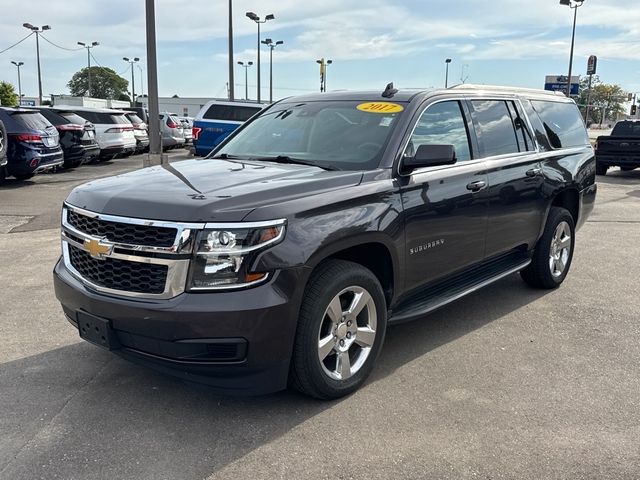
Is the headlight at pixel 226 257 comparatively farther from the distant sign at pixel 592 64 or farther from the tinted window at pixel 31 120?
the distant sign at pixel 592 64

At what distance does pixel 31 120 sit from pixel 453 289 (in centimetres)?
1186

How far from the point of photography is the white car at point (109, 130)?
1938 cm

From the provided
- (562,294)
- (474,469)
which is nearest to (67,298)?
(474,469)

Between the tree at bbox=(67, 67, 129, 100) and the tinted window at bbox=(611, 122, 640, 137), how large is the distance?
371ft

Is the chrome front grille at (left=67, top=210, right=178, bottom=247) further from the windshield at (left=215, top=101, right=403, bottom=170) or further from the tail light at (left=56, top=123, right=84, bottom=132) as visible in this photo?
the tail light at (left=56, top=123, right=84, bottom=132)

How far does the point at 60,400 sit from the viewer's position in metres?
3.68

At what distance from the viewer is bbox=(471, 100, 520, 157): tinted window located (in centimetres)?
492

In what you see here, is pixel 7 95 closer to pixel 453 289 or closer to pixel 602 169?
pixel 602 169

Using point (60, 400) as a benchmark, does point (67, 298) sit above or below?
above

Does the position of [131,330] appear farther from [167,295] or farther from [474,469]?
[474,469]

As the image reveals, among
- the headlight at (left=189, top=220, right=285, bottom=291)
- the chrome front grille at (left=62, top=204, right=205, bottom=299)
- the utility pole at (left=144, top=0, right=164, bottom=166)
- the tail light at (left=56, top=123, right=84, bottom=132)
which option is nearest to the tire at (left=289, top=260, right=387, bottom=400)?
the headlight at (left=189, top=220, right=285, bottom=291)

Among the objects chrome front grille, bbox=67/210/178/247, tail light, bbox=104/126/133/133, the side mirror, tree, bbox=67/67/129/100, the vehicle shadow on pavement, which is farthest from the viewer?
tree, bbox=67/67/129/100

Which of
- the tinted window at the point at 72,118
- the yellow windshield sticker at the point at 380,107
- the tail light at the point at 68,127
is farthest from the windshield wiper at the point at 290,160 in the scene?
Result: the tinted window at the point at 72,118

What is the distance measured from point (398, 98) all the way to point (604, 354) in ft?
7.85
